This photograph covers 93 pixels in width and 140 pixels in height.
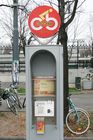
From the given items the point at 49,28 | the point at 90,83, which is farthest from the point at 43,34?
the point at 90,83

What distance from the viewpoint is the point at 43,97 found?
21.3 ft

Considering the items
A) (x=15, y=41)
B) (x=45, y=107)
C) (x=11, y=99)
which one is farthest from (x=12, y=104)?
(x=45, y=107)

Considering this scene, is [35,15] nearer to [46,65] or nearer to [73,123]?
[46,65]

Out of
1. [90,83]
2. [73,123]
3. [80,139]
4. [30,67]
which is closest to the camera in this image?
[30,67]

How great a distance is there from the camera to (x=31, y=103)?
646cm

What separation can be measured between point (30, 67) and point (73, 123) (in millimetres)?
4033

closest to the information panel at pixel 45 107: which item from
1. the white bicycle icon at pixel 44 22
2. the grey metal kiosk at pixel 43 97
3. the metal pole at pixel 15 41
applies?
the grey metal kiosk at pixel 43 97

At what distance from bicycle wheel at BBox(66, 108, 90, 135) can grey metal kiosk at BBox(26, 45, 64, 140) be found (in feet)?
10.2

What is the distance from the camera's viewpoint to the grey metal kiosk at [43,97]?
6406 mm

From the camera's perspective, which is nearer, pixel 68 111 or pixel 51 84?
pixel 51 84

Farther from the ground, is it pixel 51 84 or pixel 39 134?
pixel 51 84

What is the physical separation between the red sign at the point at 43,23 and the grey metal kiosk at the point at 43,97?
1.03 ft

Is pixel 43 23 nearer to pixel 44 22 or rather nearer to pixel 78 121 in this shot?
pixel 44 22

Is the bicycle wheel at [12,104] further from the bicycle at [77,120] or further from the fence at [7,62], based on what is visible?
the fence at [7,62]
